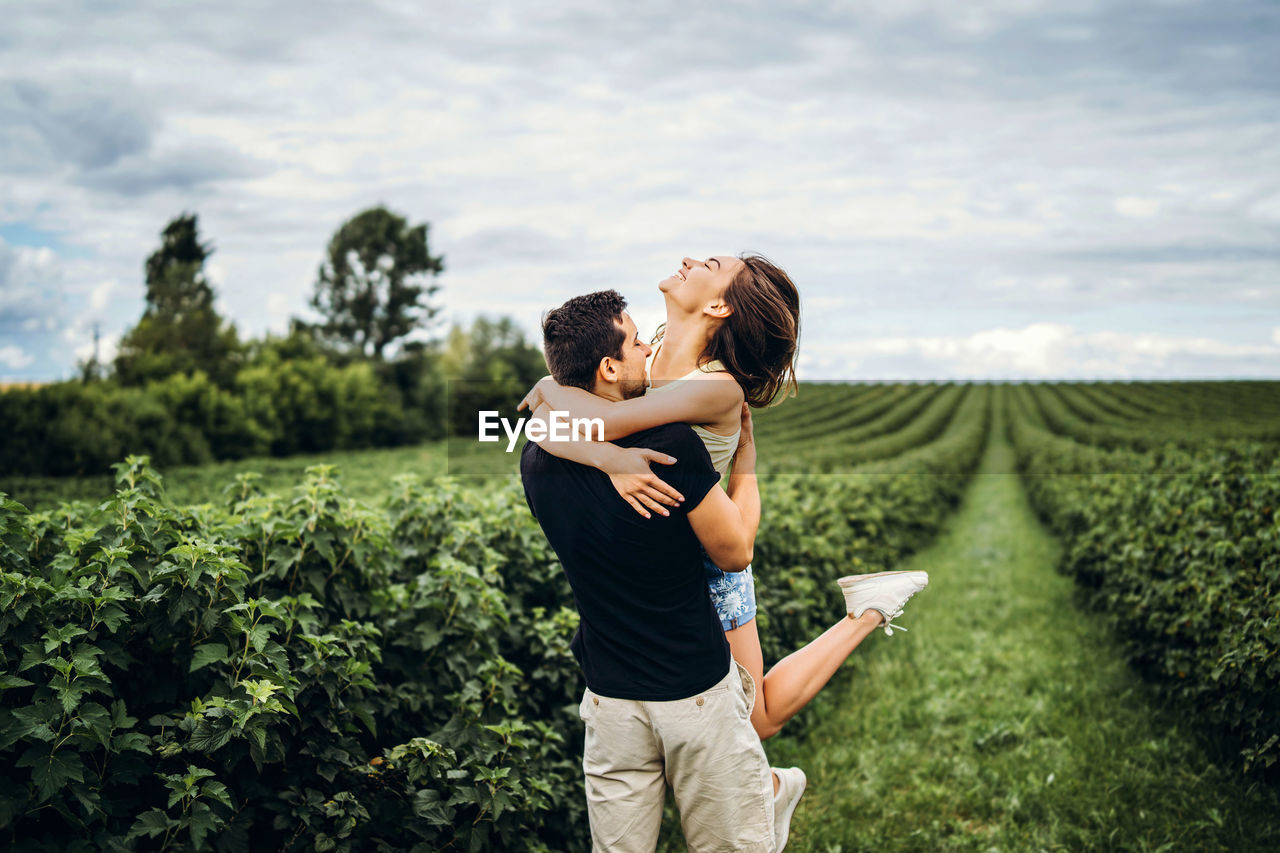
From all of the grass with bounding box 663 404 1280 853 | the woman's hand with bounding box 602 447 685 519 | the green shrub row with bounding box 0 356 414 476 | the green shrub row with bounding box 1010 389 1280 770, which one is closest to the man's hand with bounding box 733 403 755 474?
the woman's hand with bounding box 602 447 685 519

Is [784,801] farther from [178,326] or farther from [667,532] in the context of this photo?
[178,326]

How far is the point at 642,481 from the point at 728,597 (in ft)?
2.34

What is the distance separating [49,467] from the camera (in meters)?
29.6

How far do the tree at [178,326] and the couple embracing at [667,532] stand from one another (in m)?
43.4

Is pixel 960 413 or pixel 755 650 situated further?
pixel 960 413

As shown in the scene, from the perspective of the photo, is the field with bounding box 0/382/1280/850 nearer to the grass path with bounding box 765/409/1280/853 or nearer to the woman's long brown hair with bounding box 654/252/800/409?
the grass path with bounding box 765/409/1280/853

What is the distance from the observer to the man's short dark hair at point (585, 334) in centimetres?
209

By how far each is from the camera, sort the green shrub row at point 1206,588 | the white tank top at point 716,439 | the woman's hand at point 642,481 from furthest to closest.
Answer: the green shrub row at point 1206,588, the white tank top at point 716,439, the woman's hand at point 642,481

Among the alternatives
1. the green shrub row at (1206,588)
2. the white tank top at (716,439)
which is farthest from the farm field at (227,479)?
the white tank top at (716,439)

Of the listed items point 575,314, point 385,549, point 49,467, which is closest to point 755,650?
point 575,314

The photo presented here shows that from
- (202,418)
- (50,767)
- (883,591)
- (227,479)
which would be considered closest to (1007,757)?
→ (883,591)

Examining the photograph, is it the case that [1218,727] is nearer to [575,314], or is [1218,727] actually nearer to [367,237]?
[575,314]

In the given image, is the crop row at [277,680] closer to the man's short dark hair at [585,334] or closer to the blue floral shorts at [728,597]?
the blue floral shorts at [728,597]

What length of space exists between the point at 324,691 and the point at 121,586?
741 millimetres
